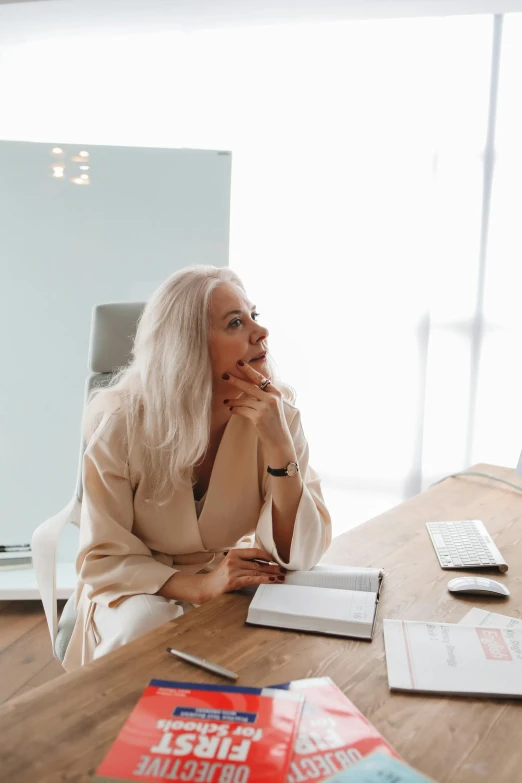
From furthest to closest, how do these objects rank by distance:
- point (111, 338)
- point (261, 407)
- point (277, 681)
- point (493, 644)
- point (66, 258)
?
point (66, 258)
point (111, 338)
point (261, 407)
point (493, 644)
point (277, 681)

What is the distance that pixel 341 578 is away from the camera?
133 centimetres

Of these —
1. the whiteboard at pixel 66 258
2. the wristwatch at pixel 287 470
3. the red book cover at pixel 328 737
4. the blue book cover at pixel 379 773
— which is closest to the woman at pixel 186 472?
the wristwatch at pixel 287 470

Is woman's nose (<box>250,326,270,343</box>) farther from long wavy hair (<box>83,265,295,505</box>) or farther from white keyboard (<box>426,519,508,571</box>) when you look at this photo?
white keyboard (<box>426,519,508,571</box>)

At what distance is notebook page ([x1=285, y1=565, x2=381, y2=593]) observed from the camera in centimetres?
130

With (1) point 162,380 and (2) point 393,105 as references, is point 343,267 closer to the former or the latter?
(2) point 393,105

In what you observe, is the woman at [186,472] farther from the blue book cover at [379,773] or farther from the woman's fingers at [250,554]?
the blue book cover at [379,773]

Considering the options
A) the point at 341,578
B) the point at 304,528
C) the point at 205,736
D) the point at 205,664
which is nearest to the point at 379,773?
the point at 205,736

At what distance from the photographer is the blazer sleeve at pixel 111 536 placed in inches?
57.3

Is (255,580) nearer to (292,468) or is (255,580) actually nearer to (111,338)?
(292,468)

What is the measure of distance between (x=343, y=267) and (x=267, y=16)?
4.23ft

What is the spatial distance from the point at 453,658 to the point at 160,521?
0.75 m

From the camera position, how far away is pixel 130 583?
1.45m

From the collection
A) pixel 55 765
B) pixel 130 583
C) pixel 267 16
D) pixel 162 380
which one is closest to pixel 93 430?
pixel 162 380

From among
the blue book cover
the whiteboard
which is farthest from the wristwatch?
the whiteboard
